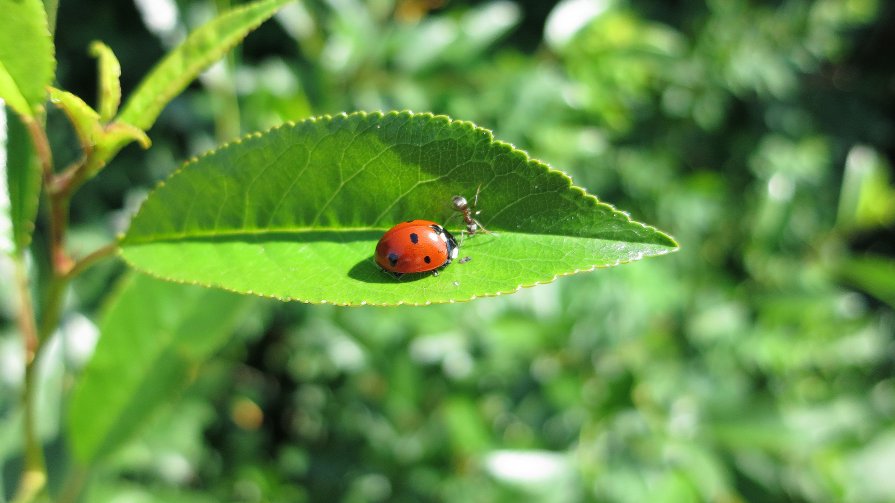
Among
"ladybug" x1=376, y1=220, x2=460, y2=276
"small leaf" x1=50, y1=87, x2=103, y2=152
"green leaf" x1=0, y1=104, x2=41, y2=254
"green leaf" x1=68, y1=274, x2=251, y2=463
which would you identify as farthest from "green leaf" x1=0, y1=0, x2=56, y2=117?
"green leaf" x1=68, y1=274, x2=251, y2=463

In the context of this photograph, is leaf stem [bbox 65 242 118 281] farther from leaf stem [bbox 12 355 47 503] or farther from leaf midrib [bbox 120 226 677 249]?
leaf stem [bbox 12 355 47 503]

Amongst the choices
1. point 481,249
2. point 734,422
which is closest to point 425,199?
point 481,249

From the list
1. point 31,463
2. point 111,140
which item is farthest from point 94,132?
point 31,463

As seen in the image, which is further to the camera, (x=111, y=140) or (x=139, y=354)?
(x=139, y=354)

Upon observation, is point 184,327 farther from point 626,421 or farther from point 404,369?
point 626,421

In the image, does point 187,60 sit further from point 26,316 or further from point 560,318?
point 560,318

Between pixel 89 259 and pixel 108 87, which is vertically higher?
pixel 108 87
